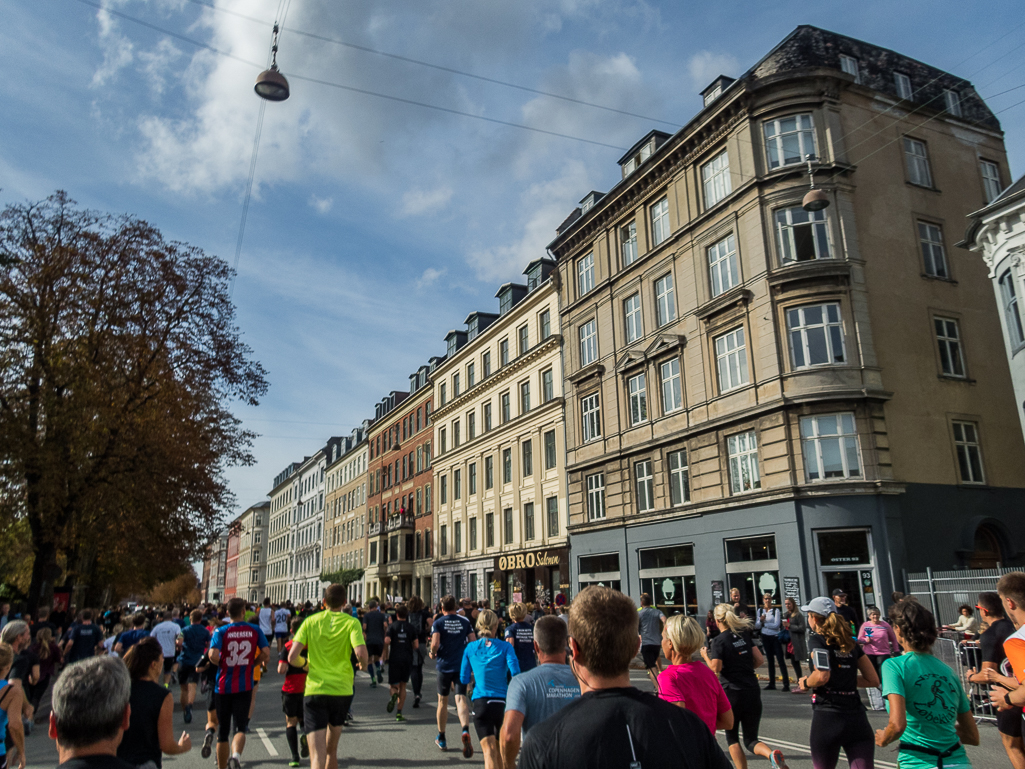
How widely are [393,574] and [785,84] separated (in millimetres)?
42621

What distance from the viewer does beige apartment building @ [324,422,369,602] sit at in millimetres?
66562

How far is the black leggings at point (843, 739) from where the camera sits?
19.3 ft

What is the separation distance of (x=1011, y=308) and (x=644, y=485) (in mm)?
13602

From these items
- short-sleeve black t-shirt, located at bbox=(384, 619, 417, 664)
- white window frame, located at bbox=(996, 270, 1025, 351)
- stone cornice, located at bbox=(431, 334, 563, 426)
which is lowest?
short-sleeve black t-shirt, located at bbox=(384, 619, 417, 664)

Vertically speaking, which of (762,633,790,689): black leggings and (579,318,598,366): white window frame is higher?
(579,318,598,366): white window frame

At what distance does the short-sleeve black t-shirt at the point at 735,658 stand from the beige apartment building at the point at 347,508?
193 feet

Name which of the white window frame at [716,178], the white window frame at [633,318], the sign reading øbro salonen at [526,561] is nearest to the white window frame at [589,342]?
the white window frame at [633,318]

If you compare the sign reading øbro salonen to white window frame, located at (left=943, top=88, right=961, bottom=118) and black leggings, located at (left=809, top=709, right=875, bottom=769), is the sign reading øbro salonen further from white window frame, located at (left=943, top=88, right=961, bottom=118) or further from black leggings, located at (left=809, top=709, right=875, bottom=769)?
black leggings, located at (left=809, top=709, right=875, bottom=769)

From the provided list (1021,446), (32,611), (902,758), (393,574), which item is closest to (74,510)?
(32,611)

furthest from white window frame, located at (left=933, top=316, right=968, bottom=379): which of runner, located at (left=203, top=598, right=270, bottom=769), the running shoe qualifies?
the running shoe

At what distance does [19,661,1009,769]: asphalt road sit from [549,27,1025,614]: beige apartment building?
9032mm

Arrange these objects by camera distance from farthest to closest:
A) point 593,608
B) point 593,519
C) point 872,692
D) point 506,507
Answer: point 506,507 → point 593,519 → point 872,692 → point 593,608

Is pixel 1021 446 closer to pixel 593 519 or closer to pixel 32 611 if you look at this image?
pixel 593 519

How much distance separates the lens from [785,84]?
24.8 m
